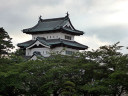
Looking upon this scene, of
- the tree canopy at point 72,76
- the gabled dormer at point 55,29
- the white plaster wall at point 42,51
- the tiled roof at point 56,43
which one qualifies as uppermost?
the gabled dormer at point 55,29

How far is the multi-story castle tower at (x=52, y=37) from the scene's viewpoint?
127ft

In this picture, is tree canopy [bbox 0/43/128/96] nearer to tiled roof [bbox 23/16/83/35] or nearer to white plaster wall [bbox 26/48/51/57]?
white plaster wall [bbox 26/48/51/57]

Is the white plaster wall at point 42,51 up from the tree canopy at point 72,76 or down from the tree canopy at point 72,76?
up

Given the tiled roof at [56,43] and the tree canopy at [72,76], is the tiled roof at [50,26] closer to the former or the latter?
the tiled roof at [56,43]

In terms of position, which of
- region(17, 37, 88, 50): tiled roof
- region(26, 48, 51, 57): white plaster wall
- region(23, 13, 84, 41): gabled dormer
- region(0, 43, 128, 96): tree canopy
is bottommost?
region(0, 43, 128, 96): tree canopy

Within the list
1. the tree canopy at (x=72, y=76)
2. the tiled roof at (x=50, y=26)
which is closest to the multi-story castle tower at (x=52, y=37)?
the tiled roof at (x=50, y=26)

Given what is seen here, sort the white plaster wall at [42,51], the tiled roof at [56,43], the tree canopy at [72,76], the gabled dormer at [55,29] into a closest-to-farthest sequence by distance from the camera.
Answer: the tree canopy at [72,76], the tiled roof at [56,43], the white plaster wall at [42,51], the gabled dormer at [55,29]

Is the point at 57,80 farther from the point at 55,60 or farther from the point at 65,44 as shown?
the point at 65,44

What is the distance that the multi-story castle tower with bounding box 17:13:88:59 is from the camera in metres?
38.8

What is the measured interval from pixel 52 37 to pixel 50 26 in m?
1.96

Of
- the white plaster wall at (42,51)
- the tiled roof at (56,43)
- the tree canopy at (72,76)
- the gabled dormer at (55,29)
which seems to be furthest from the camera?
the gabled dormer at (55,29)

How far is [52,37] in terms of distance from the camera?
133 feet

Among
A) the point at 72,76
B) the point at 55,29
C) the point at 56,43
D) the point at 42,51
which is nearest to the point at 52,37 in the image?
the point at 55,29

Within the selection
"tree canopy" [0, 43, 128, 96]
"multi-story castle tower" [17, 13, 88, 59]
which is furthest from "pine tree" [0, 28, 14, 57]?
"tree canopy" [0, 43, 128, 96]
